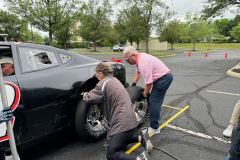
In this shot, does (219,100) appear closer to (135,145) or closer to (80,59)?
(135,145)

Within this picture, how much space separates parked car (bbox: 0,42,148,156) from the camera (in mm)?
2666

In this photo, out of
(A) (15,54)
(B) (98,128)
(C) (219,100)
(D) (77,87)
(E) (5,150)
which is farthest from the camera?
(C) (219,100)

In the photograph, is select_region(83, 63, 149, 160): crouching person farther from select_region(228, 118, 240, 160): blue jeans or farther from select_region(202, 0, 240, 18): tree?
select_region(202, 0, 240, 18): tree

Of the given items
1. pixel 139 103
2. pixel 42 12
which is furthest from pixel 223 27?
pixel 139 103

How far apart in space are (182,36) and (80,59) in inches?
1649

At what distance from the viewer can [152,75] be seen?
3521mm

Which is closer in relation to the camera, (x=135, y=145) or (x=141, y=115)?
(x=135, y=145)

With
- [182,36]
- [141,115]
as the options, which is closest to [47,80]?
[141,115]

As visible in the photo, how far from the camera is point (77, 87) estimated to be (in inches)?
129

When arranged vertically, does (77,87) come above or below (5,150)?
above

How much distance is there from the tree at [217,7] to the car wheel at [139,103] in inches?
654

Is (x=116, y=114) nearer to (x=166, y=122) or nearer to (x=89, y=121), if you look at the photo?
(x=89, y=121)

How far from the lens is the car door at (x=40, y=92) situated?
268cm

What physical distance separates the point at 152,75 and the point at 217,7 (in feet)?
56.3
